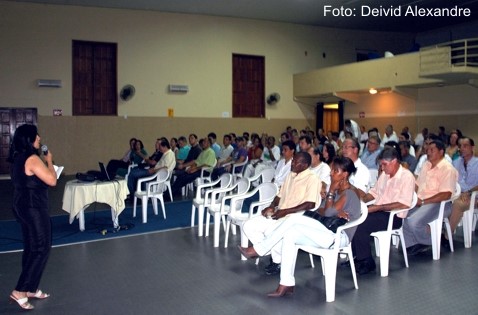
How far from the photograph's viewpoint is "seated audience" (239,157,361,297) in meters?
3.63

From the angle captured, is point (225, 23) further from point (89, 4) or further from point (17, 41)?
point (17, 41)

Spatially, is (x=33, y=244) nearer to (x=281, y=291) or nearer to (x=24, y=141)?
(x=24, y=141)

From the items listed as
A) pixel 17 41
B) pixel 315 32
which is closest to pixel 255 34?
pixel 315 32

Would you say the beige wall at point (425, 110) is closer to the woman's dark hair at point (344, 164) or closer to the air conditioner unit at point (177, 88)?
the air conditioner unit at point (177, 88)

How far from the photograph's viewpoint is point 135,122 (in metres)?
14.0

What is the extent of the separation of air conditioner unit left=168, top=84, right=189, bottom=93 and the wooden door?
391 centimetres

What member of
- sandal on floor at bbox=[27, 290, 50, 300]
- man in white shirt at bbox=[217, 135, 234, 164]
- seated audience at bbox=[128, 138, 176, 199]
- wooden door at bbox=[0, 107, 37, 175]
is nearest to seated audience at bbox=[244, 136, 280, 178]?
man in white shirt at bbox=[217, 135, 234, 164]

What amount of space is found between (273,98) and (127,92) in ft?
16.3

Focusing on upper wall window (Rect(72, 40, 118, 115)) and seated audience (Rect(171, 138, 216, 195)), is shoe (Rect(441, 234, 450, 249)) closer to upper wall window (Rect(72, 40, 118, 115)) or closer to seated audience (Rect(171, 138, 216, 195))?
seated audience (Rect(171, 138, 216, 195))

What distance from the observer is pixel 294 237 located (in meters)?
3.63

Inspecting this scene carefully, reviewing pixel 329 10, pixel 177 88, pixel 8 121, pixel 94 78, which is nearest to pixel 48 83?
pixel 94 78

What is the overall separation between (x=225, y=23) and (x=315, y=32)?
350 cm

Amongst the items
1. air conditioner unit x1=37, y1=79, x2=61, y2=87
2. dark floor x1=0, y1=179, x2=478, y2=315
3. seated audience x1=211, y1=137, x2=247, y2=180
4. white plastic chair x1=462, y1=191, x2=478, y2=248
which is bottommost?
dark floor x1=0, y1=179, x2=478, y2=315

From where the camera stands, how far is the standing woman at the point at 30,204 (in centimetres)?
351
